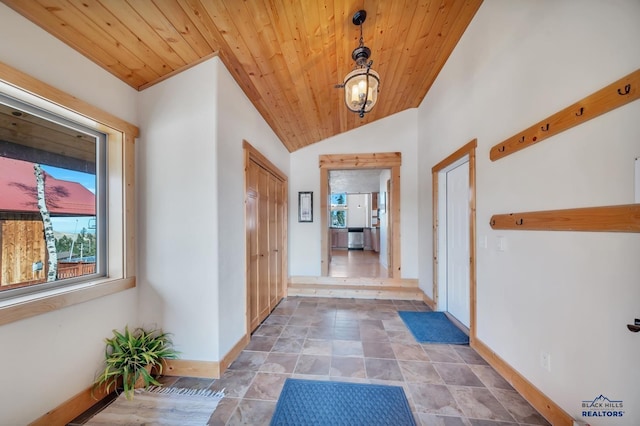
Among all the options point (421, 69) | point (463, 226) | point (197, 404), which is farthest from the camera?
point (421, 69)

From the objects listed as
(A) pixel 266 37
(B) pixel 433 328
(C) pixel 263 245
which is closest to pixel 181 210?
(C) pixel 263 245

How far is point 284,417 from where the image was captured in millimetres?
1567

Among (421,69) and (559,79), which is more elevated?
(421,69)

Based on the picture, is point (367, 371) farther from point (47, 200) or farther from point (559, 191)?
point (47, 200)

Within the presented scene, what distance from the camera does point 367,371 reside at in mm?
2059

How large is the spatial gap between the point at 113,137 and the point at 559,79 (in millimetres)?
3287

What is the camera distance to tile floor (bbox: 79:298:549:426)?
1.61 m

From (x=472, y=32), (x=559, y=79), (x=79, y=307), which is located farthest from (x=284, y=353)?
(x=472, y=32)

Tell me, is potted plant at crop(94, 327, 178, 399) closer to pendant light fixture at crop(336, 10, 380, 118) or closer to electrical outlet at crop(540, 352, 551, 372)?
pendant light fixture at crop(336, 10, 380, 118)

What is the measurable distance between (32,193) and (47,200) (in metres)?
0.09

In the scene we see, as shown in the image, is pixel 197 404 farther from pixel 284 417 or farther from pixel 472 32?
pixel 472 32

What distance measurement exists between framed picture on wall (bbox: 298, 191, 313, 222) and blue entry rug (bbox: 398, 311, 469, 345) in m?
2.31

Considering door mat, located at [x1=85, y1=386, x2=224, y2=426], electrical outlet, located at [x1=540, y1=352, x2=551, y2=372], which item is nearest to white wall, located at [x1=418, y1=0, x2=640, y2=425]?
electrical outlet, located at [x1=540, y1=352, x2=551, y2=372]

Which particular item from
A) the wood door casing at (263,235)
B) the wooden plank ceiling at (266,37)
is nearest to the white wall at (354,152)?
the wood door casing at (263,235)
